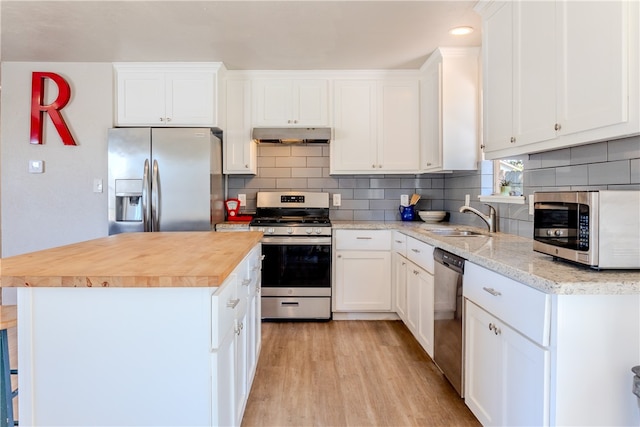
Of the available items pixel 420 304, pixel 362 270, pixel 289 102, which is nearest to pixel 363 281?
pixel 362 270

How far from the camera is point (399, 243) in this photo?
3.23m

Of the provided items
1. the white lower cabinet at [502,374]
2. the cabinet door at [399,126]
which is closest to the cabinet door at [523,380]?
the white lower cabinet at [502,374]

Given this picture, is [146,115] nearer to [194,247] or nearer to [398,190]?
[194,247]

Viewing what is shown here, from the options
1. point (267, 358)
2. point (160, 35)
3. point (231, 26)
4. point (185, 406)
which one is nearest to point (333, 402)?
point (267, 358)

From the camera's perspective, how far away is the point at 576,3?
1.51m

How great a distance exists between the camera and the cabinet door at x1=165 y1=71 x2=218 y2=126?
3352 mm

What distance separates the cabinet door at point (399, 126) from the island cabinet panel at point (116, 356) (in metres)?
2.77

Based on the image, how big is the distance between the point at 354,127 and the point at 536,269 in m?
2.52

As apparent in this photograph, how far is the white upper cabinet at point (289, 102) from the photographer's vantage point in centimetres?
358

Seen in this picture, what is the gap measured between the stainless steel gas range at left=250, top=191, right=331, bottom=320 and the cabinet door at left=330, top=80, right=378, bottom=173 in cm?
72

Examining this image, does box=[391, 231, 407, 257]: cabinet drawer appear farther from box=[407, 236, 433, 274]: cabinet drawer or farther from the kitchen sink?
the kitchen sink

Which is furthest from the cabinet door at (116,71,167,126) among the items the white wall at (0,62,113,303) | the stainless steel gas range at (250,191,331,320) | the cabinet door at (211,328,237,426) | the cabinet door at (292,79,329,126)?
the cabinet door at (211,328,237,426)

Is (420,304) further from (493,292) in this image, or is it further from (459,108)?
(459,108)

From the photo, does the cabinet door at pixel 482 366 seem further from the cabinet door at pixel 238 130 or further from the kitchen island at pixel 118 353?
the cabinet door at pixel 238 130
